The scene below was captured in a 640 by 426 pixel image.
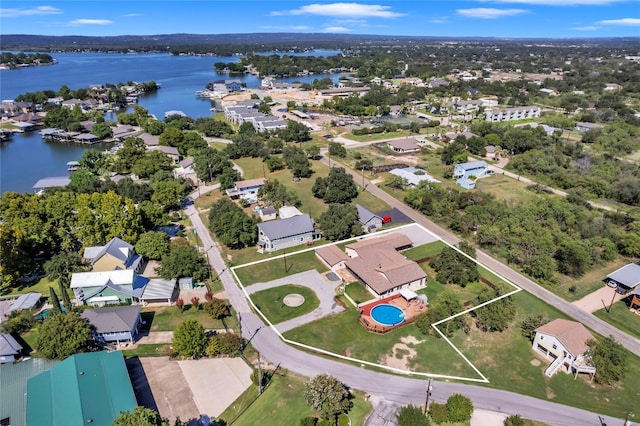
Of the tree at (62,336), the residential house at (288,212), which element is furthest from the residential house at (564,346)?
the tree at (62,336)

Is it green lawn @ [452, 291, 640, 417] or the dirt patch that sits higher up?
the dirt patch

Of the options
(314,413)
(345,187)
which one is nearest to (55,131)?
(345,187)

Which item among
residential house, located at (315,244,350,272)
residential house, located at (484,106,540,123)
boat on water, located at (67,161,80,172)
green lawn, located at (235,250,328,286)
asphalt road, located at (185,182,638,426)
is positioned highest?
residential house, located at (484,106,540,123)

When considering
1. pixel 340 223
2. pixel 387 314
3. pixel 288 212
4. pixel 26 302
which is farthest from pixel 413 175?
pixel 26 302

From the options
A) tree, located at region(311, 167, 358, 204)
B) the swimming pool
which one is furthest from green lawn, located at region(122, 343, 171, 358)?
tree, located at region(311, 167, 358, 204)

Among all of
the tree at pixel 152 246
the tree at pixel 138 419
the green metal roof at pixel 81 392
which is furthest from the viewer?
the tree at pixel 152 246

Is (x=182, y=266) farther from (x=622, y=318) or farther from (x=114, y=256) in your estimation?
(x=622, y=318)

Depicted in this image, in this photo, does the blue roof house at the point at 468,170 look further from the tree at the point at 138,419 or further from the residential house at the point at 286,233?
the tree at the point at 138,419

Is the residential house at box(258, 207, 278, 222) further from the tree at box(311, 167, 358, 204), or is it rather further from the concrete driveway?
the concrete driveway

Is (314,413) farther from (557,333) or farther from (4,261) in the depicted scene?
(4,261)
